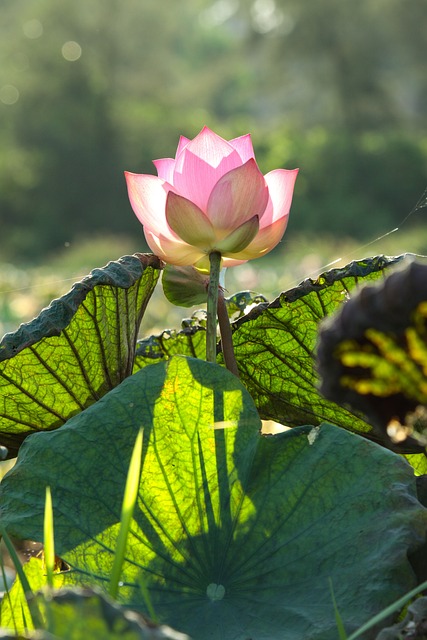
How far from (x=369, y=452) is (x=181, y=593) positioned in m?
0.15

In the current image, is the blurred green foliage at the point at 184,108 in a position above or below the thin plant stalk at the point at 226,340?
above

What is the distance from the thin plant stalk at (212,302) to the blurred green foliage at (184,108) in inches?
641

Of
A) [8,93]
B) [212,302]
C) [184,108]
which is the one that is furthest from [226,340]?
[184,108]

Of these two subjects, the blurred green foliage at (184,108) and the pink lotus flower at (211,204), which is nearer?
the pink lotus flower at (211,204)

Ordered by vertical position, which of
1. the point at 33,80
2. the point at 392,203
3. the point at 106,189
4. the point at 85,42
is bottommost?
the point at 392,203

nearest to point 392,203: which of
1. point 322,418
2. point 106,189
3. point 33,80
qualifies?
point 106,189

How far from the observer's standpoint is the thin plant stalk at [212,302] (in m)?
0.58

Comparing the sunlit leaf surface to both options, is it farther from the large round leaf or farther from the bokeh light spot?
the bokeh light spot

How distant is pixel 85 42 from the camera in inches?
939

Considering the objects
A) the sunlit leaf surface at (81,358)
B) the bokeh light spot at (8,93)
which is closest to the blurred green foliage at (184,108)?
the bokeh light spot at (8,93)

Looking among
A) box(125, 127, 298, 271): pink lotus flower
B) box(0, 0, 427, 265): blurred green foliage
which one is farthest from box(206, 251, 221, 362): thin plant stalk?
box(0, 0, 427, 265): blurred green foliage

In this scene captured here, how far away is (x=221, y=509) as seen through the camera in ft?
1.76

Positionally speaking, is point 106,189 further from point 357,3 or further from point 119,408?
point 119,408

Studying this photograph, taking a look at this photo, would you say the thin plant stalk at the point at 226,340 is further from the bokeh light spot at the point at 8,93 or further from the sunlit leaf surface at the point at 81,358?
the bokeh light spot at the point at 8,93
